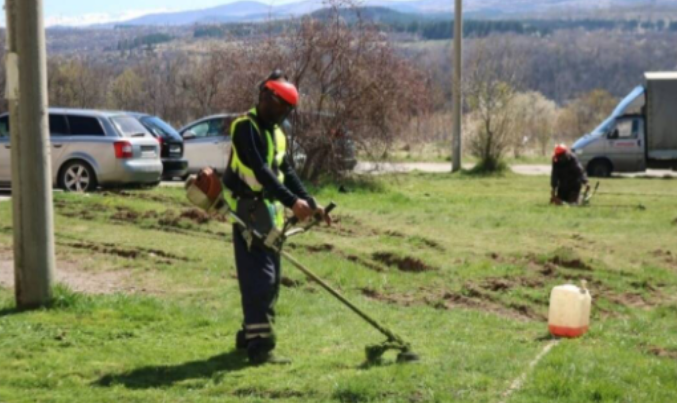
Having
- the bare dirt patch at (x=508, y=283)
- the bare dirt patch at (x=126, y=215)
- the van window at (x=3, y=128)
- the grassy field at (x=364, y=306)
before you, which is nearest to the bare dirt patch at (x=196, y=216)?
the grassy field at (x=364, y=306)

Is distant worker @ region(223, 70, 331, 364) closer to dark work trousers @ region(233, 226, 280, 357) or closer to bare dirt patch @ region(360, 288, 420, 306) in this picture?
dark work trousers @ region(233, 226, 280, 357)

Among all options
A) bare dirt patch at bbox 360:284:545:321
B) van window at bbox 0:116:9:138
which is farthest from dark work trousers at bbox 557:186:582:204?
van window at bbox 0:116:9:138

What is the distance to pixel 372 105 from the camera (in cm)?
2392

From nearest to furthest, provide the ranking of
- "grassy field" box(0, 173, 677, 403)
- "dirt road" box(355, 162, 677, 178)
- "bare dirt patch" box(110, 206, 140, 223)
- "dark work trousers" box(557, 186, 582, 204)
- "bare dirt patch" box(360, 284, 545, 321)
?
"grassy field" box(0, 173, 677, 403)
"bare dirt patch" box(360, 284, 545, 321)
"bare dirt patch" box(110, 206, 140, 223)
"dark work trousers" box(557, 186, 582, 204)
"dirt road" box(355, 162, 677, 178)

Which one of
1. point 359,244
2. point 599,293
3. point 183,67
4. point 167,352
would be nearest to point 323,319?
point 167,352

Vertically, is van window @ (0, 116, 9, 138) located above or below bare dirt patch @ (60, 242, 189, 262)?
above

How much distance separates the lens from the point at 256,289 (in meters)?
7.88

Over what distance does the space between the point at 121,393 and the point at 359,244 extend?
26.9ft

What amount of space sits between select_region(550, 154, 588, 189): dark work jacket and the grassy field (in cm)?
83

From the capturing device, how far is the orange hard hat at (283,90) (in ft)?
25.6

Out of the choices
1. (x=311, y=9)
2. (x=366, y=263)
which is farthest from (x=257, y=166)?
(x=311, y=9)

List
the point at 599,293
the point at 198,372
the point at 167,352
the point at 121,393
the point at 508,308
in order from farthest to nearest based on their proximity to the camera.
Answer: the point at 599,293 < the point at 508,308 < the point at 167,352 < the point at 198,372 < the point at 121,393

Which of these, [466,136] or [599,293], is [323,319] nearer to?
[599,293]

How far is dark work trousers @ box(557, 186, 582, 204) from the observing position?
22031 mm
